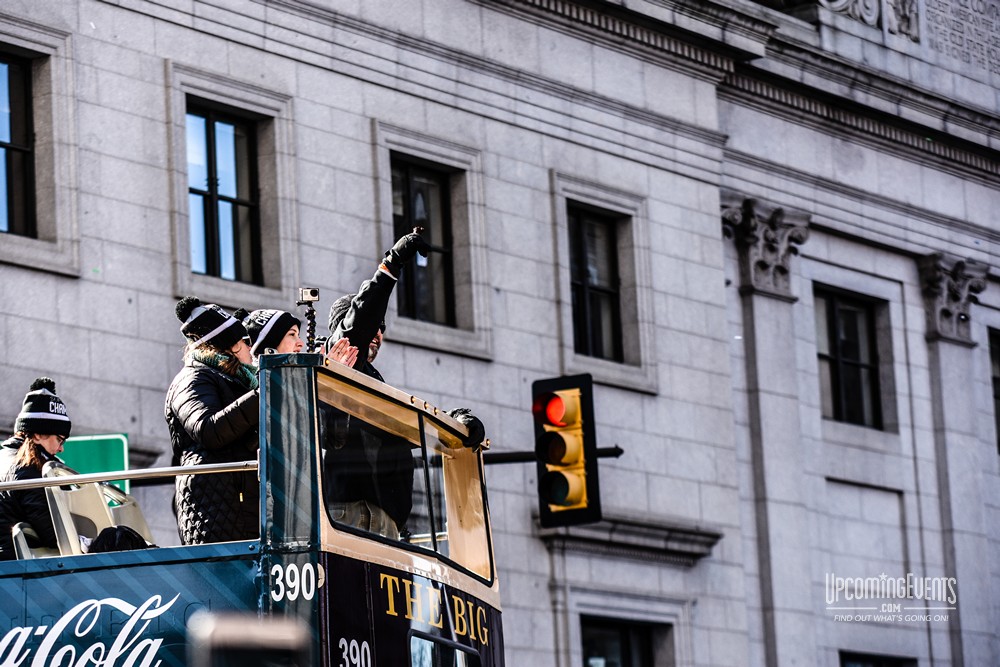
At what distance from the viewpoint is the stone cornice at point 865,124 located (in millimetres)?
29281

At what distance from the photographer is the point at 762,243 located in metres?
29.0

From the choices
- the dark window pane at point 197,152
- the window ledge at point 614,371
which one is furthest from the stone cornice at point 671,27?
the dark window pane at point 197,152

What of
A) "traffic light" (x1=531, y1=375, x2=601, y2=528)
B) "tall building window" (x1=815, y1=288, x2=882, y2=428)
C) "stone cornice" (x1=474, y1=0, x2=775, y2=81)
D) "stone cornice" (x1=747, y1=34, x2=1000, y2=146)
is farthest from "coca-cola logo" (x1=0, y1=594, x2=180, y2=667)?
"tall building window" (x1=815, y1=288, x2=882, y2=428)

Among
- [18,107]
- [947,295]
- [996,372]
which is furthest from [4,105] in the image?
[996,372]

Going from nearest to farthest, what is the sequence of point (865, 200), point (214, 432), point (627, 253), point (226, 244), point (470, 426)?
point (214, 432) < point (470, 426) < point (226, 244) < point (627, 253) < point (865, 200)

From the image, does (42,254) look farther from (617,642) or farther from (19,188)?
(617,642)

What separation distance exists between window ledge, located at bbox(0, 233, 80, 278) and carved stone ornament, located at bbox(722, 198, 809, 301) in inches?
438

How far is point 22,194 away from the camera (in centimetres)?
1988

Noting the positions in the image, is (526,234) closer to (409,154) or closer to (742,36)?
(409,154)

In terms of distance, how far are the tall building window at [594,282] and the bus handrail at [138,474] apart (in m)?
15.6

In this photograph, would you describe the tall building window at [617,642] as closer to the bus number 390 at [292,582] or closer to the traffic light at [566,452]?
the traffic light at [566,452]

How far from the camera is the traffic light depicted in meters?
17.0

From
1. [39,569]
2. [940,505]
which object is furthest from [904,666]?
[39,569]

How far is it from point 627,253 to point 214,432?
53.7 ft
